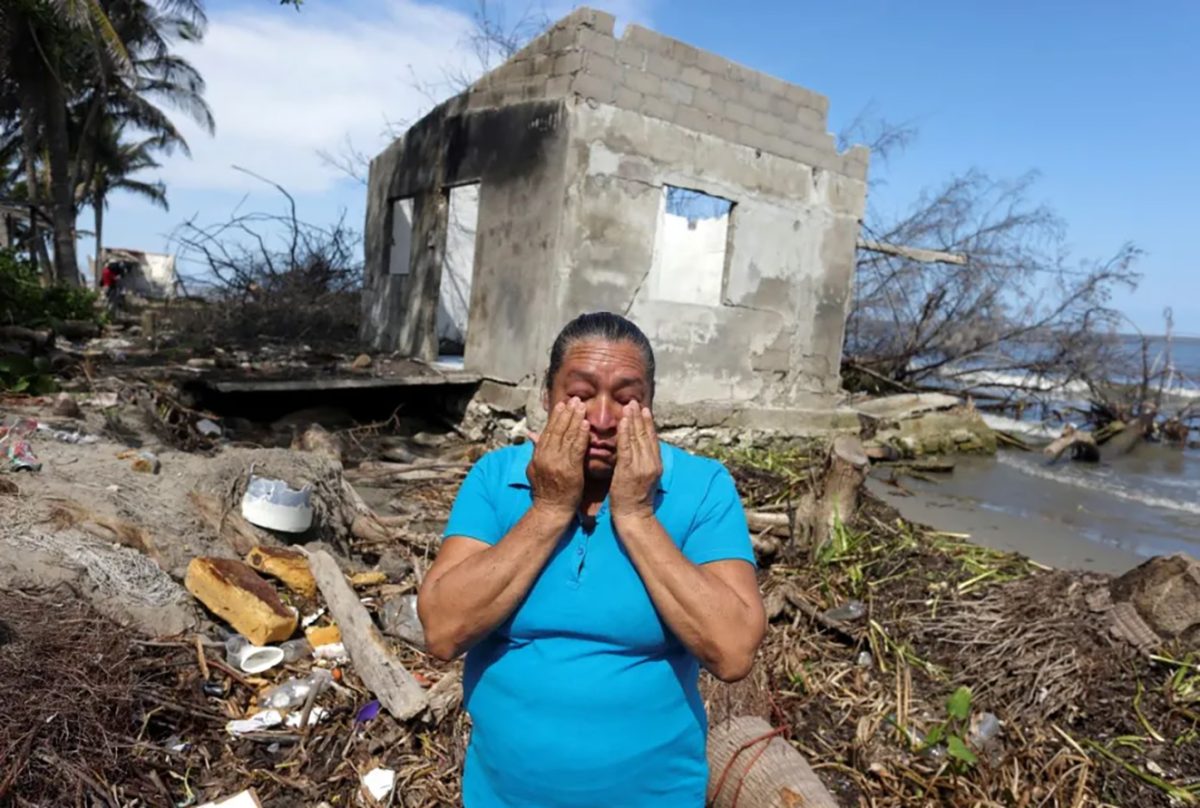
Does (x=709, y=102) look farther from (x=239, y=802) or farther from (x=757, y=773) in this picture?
(x=239, y=802)

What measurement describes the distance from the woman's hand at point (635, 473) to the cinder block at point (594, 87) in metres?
7.28

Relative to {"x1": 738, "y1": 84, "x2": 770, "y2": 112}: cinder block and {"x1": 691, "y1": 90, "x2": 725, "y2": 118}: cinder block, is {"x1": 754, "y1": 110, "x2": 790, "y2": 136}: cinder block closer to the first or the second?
{"x1": 738, "y1": 84, "x2": 770, "y2": 112}: cinder block

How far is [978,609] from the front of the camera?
454cm

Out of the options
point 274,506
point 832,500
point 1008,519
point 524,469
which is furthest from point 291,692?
point 1008,519

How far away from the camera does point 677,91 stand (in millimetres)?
8766

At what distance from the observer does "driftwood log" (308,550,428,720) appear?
338cm

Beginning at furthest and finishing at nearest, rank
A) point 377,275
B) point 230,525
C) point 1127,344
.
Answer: point 1127,344
point 377,275
point 230,525

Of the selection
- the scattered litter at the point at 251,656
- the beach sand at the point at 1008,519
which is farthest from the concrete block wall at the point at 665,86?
the scattered litter at the point at 251,656

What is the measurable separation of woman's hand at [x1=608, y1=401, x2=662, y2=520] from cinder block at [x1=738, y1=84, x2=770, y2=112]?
850cm

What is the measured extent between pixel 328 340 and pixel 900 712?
11573 mm

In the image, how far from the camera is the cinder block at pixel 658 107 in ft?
28.2

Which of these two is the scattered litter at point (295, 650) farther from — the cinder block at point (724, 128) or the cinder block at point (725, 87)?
the cinder block at point (725, 87)

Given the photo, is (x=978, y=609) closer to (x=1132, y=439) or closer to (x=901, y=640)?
(x=901, y=640)

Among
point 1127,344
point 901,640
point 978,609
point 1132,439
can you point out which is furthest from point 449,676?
point 1127,344
